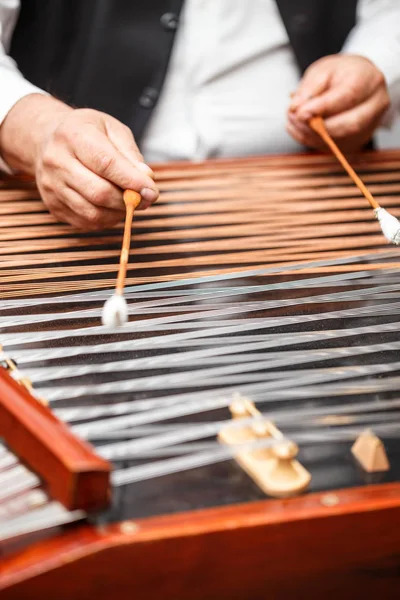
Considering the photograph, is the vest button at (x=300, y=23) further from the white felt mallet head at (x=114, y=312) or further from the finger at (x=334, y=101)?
the white felt mallet head at (x=114, y=312)

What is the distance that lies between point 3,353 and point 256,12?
4.50 ft

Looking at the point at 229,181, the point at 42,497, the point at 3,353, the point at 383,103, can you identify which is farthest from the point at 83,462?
the point at 383,103

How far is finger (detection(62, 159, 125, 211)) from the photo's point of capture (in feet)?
4.28

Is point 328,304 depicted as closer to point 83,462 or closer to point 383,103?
point 83,462

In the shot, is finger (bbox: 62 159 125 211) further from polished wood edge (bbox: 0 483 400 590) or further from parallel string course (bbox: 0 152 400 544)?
polished wood edge (bbox: 0 483 400 590)

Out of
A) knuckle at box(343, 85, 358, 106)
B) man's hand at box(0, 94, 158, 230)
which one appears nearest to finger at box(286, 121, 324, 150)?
knuckle at box(343, 85, 358, 106)

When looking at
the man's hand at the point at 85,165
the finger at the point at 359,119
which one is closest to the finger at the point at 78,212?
the man's hand at the point at 85,165

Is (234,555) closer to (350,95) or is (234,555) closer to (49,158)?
(49,158)

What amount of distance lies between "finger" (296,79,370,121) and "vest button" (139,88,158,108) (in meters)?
0.43

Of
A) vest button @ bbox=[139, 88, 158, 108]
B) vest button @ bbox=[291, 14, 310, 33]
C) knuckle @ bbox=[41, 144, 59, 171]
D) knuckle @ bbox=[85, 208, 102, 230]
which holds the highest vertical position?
vest button @ bbox=[291, 14, 310, 33]

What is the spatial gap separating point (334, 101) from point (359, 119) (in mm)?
83

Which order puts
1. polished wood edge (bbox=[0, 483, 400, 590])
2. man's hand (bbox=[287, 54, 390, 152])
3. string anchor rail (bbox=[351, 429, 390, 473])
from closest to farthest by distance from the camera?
1. polished wood edge (bbox=[0, 483, 400, 590])
2. string anchor rail (bbox=[351, 429, 390, 473])
3. man's hand (bbox=[287, 54, 390, 152])

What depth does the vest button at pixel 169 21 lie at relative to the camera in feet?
6.31

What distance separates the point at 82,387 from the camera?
932 millimetres
